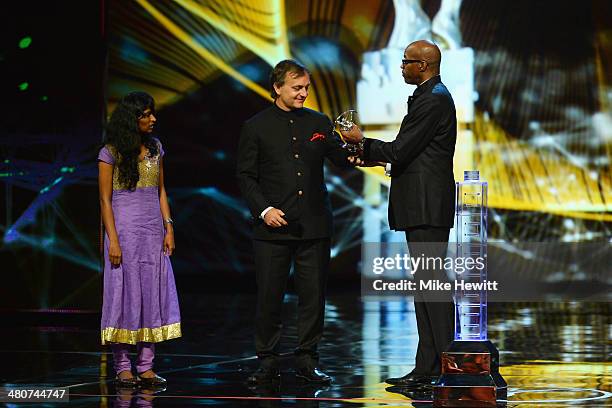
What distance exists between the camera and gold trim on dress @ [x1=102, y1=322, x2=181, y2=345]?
5.32m

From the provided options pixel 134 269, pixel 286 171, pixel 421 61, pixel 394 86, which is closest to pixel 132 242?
pixel 134 269

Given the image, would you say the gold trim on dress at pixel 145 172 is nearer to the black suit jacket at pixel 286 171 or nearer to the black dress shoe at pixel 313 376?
the black suit jacket at pixel 286 171

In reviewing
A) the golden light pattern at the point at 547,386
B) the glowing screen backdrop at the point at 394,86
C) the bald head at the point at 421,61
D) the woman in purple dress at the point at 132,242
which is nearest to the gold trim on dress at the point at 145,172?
the woman in purple dress at the point at 132,242

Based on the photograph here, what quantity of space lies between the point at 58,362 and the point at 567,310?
16.3 feet

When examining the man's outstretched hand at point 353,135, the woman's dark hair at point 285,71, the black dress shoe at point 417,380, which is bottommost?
the black dress shoe at point 417,380

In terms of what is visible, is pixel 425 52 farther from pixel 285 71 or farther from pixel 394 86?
pixel 394 86

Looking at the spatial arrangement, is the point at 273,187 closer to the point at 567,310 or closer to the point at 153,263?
the point at 153,263

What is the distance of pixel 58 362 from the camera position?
6293 millimetres

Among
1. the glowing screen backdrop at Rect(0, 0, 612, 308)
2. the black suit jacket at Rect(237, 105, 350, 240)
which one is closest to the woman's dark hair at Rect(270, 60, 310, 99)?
the black suit jacket at Rect(237, 105, 350, 240)

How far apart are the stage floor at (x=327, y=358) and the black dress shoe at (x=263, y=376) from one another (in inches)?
2.7

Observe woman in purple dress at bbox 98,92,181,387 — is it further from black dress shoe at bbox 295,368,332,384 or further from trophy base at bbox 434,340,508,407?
trophy base at bbox 434,340,508,407

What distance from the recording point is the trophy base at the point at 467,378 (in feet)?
15.4

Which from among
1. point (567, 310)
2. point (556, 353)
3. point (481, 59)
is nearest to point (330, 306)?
point (567, 310)

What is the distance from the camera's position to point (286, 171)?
544cm
